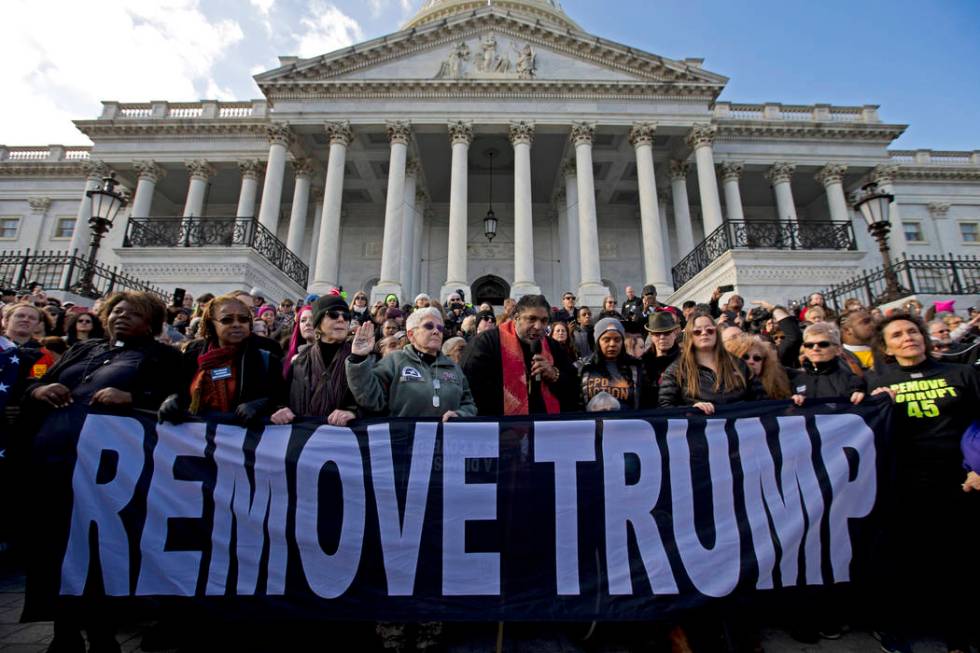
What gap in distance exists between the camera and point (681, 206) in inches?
884

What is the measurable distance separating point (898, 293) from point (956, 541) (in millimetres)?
10496

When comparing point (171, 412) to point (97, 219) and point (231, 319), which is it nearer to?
point (231, 319)

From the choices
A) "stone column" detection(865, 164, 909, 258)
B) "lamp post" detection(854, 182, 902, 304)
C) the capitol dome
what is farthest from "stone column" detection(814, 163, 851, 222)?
the capitol dome

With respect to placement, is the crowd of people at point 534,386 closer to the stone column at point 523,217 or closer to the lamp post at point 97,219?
the lamp post at point 97,219

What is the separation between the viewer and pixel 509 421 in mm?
3348

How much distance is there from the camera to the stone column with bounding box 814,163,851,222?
2256 cm

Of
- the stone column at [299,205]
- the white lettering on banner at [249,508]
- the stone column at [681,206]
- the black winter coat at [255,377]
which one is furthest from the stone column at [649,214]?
the white lettering on banner at [249,508]

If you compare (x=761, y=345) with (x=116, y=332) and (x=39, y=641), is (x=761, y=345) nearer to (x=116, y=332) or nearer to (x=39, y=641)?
(x=116, y=332)

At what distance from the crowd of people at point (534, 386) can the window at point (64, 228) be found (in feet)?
105

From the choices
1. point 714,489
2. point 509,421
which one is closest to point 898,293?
point 714,489

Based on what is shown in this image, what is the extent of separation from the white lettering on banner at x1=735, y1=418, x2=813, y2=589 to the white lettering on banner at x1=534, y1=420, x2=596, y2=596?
110 centimetres

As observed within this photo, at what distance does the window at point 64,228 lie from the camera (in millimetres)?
28031

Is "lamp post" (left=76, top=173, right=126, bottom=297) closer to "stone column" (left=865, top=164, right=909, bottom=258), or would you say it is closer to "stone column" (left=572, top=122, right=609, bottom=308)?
"stone column" (left=572, top=122, right=609, bottom=308)

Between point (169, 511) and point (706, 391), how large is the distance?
4020 mm
